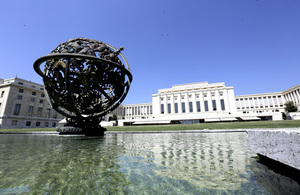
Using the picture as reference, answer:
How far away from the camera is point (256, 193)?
1602 mm

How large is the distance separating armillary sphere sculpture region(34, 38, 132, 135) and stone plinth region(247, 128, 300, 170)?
827 centimetres

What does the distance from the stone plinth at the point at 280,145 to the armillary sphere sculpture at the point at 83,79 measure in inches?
326

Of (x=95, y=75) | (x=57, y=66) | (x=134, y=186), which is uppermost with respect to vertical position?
(x=57, y=66)

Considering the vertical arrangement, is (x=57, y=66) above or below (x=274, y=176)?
above

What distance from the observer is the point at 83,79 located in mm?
9055

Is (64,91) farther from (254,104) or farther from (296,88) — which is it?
(254,104)

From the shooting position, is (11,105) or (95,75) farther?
(11,105)

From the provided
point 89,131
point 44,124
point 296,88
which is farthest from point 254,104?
point 44,124

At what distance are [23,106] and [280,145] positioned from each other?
5579 centimetres

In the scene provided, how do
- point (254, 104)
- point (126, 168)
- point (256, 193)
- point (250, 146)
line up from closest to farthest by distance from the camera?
point (256, 193), point (126, 168), point (250, 146), point (254, 104)

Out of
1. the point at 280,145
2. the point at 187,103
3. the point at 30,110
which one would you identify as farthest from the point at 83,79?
the point at 187,103

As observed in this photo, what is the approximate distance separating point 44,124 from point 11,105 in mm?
10377

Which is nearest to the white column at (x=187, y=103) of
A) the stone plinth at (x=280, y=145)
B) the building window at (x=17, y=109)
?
the building window at (x=17, y=109)

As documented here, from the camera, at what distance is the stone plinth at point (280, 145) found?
1.84m
